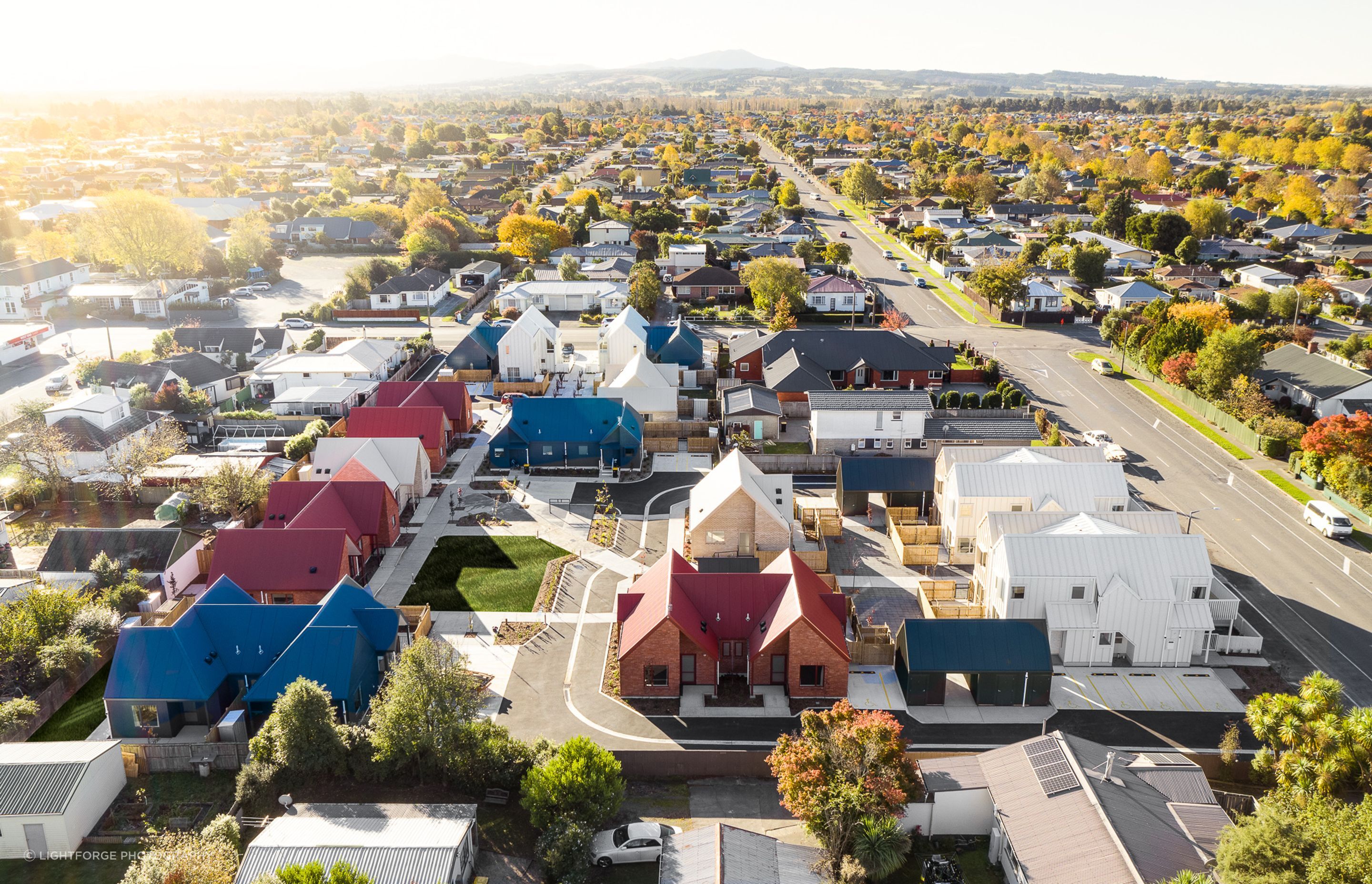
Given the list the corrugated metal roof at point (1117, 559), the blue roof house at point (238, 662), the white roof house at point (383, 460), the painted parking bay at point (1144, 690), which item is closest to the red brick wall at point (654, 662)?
the blue roof house at point (238, 662)

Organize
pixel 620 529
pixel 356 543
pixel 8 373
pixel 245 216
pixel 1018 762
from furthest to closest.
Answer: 1. pixel 245 216
2. pixel 8 373
3. pixel 620 529
4. pixel 356 543
5. pixel 1018 762

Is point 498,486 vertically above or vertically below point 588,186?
below

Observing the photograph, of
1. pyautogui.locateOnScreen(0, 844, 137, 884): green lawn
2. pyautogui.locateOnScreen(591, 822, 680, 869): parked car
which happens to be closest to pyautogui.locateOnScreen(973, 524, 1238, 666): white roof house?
pyautogui.locateOnScreen(591, 822, 680, 869): parked car

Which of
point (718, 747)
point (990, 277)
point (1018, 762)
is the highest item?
point (990, 277)

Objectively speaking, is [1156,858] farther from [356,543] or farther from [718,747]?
[356,543]

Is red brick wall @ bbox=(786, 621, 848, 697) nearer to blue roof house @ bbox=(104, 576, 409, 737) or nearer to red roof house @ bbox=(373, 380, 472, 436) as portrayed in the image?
blue roof house @ bbox=(104, 576, 409, 737)

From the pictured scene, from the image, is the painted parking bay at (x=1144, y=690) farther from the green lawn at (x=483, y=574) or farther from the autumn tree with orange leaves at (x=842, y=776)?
the green lawn at (x=483, y=574)

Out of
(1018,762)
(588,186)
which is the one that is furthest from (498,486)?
(588,186)

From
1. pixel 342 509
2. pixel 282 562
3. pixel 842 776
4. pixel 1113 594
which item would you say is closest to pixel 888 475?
pixel 1113 594
